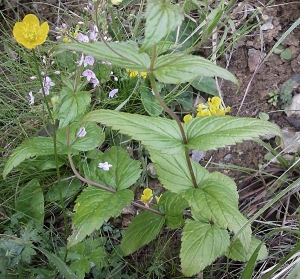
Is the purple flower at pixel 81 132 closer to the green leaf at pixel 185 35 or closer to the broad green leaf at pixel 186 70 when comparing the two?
the broad green leaf at pixel 186 70

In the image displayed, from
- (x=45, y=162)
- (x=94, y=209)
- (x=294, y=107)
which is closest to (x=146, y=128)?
(x=94, y=209)

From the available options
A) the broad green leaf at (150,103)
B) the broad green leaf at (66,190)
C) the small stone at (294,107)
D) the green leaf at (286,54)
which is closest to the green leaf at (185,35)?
the broad green leaf at (150,103)

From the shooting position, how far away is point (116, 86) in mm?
1981

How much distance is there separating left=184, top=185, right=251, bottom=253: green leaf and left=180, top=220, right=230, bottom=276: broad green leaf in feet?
0.26

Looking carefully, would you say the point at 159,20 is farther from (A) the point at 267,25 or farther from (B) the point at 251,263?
(A) the point at 267,25

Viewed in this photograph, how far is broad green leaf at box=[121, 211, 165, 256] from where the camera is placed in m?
1.38

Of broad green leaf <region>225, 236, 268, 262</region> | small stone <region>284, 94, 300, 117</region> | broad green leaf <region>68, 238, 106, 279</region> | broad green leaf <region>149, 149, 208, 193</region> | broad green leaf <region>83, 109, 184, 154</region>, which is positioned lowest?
broad green leaf <region>68, 238, 106, 279</region>

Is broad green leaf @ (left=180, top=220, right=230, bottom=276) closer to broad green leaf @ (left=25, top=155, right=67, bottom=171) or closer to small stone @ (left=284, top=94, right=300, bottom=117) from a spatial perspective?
broad green leaf @ (left=25, top=155, right=67, bottom=171)

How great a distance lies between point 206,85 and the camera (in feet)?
6.70

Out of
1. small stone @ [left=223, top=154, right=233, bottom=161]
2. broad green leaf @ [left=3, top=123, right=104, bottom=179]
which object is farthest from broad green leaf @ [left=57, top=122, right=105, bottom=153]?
small stone @ [left=223, top=154, right=233, bottom=161]

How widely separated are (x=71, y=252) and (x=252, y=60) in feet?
4.25

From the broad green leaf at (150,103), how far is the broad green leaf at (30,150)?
518 mm

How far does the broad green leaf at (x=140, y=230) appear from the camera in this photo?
4.51ft

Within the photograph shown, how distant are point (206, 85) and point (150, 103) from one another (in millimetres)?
320
